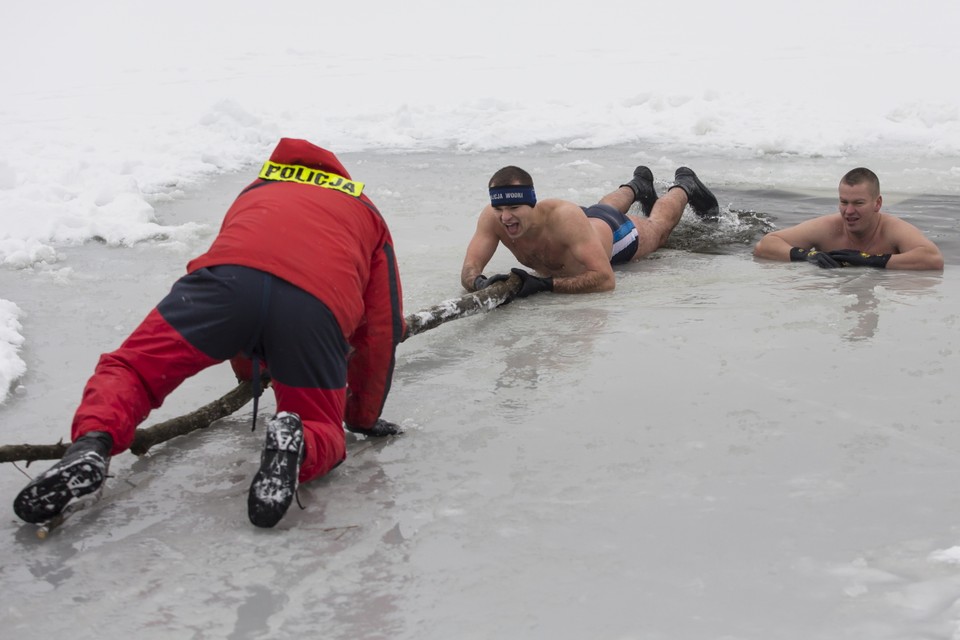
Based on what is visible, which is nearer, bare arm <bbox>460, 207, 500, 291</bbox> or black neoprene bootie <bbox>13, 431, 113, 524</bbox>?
black neoprene bootie <bbox>13, 431, 113, 524</bbox>

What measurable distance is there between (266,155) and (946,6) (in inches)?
719

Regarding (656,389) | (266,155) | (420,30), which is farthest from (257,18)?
(656,389)

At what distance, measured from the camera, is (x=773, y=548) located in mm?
2678

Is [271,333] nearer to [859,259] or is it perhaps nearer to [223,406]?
[223,406]

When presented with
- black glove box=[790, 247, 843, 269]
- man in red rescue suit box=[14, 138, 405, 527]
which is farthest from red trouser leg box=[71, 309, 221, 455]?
black glove box=[790, 247, 843, 269]

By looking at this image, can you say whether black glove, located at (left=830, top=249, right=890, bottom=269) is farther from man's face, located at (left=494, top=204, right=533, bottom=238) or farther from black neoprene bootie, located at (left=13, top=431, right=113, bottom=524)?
black neoprene bootie, located at (left=13, top=431, right=113, bottom=524)

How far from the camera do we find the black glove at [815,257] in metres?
6.31

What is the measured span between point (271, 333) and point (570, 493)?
99 centimetres

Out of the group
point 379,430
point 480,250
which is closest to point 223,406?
point 379,430

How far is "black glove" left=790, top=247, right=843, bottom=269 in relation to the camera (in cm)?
631

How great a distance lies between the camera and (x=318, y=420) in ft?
10.4

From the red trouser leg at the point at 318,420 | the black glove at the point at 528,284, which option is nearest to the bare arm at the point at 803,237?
the black glove at the point at 528,284

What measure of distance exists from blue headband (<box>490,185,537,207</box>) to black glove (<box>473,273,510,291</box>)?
41cm

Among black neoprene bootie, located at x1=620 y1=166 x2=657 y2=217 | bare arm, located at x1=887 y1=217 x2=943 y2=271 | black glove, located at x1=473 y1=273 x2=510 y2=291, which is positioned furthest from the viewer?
black neoprene bootie, located at x1=620 y1=166 x2=657 y2=217
